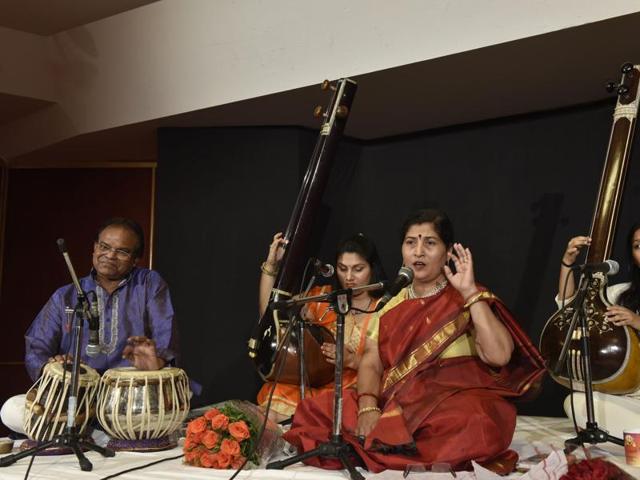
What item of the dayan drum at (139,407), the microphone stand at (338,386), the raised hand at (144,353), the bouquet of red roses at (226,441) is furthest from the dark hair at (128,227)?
the microphone stand at (338,386)

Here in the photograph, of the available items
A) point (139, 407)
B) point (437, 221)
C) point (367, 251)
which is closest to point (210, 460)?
point (139, 407)

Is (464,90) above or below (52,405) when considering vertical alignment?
above

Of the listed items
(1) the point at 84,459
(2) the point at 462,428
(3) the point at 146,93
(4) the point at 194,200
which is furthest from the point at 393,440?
(3) the point at 146,93

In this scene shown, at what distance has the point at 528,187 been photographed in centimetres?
513

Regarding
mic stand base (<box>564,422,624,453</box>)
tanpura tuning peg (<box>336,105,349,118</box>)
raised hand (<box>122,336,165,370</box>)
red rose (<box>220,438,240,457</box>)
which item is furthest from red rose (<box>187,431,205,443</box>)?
tanpura tuning peg (<box>336,105,349,118</box>)

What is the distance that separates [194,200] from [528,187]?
2.36 metres

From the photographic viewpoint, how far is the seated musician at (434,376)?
9.70 feet

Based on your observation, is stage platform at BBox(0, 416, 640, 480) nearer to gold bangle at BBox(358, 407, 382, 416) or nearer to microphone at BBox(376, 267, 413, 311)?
gold bangle at BBox(358, 407, 382, 416)

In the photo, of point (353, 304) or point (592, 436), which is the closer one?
point (592, 436)

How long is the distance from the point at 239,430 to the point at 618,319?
6.26ft

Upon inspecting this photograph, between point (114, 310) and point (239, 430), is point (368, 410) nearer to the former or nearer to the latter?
point (239, 430)

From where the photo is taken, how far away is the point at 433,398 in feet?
10.2

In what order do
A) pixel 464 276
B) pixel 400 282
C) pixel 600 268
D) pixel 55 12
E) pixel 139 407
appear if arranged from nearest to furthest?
pixel 400 282 < pixel 464 276 < pixel 600 268 < pixel 139 407 < pixel 55 12

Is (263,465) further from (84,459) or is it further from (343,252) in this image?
(343,252)
